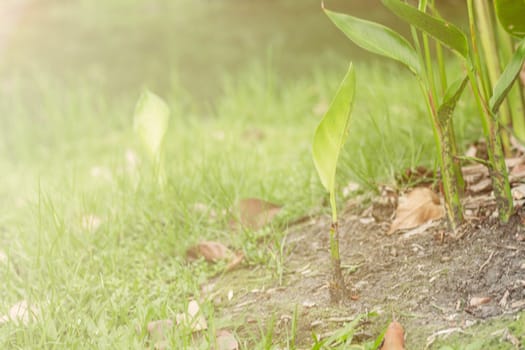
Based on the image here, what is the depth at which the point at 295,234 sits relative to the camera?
5.70ft

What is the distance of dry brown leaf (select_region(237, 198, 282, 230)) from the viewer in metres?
1.78

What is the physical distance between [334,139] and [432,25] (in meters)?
0.25

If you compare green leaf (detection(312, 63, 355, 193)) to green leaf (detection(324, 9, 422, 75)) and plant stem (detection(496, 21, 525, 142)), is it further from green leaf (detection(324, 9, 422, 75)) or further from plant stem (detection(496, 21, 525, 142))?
plant stem (detection(496, 21, 525, 142))

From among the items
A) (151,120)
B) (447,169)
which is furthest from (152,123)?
(447,169)

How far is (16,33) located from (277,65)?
1431 mm

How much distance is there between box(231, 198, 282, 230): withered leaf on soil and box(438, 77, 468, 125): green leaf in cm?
61

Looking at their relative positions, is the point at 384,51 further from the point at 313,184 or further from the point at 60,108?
the point at 60,108

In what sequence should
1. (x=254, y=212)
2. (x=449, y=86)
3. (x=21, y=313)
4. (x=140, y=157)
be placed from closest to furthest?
(x=449, y=86), (x=21, y=313), (x=254, y=212), (x=140, y=157)

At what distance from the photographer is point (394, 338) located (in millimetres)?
1175

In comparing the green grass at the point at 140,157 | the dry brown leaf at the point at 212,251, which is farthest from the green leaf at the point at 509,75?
the dry brown leaf at the point at 212,251

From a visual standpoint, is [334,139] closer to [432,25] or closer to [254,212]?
[432,25]

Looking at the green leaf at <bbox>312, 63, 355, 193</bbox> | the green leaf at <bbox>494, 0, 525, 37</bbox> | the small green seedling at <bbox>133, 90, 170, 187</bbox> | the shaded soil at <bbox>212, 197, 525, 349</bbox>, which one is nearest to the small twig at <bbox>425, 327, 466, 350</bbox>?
the shaded soil at <bbox>212, 197, 525, 349</bbox>

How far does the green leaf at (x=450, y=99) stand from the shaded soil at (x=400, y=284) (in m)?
0.25

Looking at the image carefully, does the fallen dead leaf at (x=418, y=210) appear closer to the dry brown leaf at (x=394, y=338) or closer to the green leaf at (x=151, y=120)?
the dry brown leaf at (x=394, y=338)
